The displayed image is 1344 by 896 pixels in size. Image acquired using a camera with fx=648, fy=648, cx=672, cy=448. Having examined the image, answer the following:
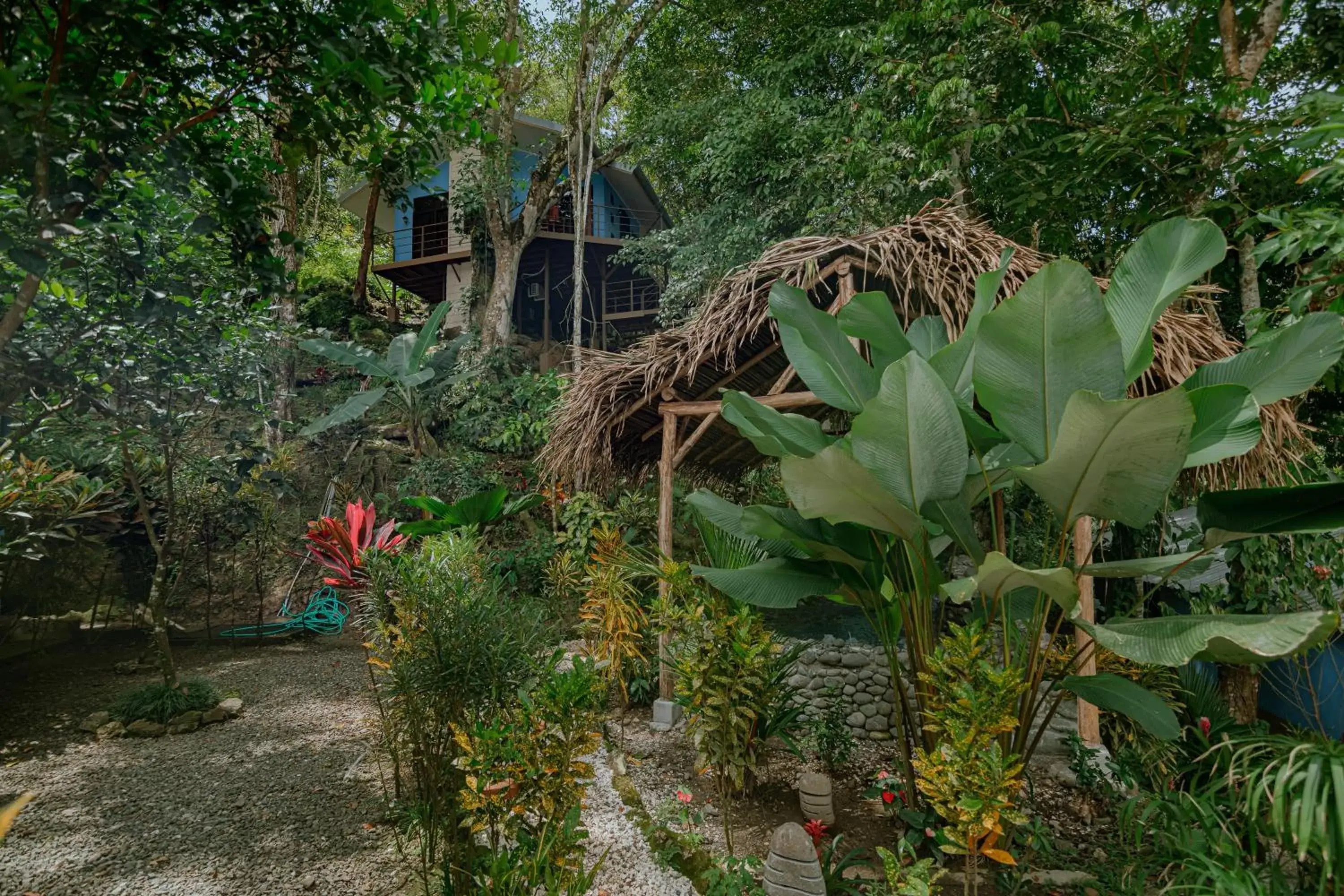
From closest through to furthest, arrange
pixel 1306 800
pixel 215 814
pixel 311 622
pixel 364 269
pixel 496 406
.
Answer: pixel 1306 800 < pixel 215 814 < pixel 311 622 < pixel 496 406 < pixel 364 269

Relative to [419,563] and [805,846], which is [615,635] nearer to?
[419,563]

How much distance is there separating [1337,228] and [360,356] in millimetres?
9455

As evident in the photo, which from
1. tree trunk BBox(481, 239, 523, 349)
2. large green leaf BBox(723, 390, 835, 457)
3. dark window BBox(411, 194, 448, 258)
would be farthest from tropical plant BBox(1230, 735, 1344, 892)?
dark window BBox(411, 194, 448, 258)

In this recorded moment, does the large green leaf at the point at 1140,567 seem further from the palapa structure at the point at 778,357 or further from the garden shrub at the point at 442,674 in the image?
the garden shrub at the point at 442,674

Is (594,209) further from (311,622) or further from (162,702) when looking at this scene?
(162,702)

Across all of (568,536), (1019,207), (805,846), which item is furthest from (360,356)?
(805,846)

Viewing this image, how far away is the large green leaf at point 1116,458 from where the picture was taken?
1718 millimetres

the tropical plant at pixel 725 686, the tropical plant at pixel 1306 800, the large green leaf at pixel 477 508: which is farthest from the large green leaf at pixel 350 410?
the tropical plant at pixel 1306 800

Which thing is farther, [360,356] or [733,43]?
[733,43]

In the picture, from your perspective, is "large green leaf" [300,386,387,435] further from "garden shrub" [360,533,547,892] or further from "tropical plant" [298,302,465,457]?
"garden shrub" [360,533,547,892]

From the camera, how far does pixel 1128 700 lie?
2.23 metres

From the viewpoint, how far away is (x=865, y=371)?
279cm

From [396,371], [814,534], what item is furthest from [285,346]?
[814,534]

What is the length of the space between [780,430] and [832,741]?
2.15 m
